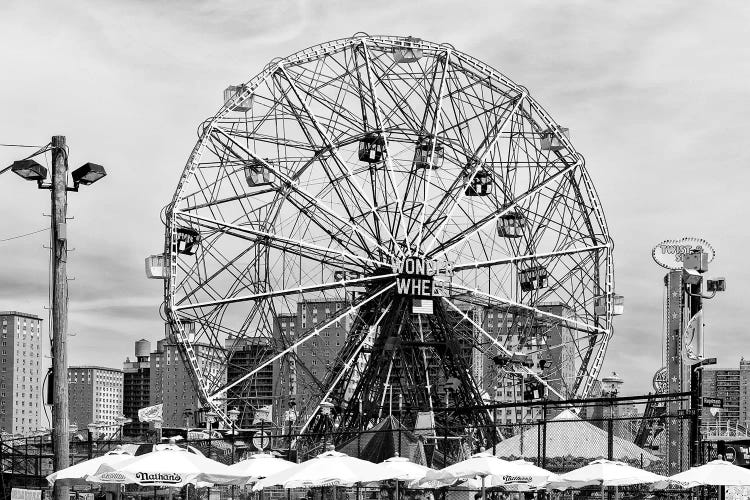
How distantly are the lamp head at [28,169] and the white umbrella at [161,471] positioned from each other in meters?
Result: 7.03

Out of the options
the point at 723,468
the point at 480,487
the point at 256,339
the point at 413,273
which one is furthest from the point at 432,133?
the point at 723,468

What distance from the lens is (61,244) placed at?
24.3 metres

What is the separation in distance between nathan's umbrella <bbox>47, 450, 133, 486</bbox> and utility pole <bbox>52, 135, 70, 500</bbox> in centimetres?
22

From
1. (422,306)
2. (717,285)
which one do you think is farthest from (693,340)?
(422,306)

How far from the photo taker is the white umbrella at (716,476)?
2406 cm

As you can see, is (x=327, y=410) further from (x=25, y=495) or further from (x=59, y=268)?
(x=59, y=268)

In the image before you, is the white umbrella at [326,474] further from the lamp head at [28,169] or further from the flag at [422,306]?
the flag at [422,306]

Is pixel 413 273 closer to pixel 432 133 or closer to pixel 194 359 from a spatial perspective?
pixel 432 133

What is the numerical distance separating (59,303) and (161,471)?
5737 mm

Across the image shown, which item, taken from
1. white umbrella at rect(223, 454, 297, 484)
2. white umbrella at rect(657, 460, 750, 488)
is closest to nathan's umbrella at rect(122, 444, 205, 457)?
white umbrella at rect(223, 454, 297, 484)

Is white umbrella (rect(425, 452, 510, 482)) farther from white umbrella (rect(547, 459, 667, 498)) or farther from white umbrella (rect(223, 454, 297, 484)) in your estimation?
white umbrella (rect(223, 454, 297, 484))

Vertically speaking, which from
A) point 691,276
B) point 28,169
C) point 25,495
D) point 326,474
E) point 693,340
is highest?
point 28,169

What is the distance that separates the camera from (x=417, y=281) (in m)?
51.7

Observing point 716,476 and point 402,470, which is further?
point 402,470
